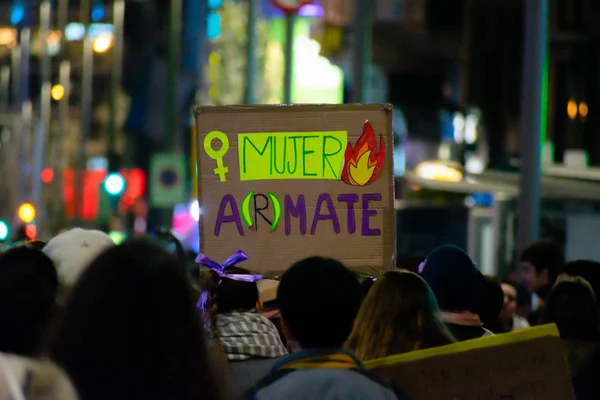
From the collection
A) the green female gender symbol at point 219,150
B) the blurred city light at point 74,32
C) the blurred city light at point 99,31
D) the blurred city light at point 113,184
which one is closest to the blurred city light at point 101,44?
the blurred city light at point 99,31

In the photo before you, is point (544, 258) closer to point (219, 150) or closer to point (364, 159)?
point (364, 159)

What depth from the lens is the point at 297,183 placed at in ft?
21.0

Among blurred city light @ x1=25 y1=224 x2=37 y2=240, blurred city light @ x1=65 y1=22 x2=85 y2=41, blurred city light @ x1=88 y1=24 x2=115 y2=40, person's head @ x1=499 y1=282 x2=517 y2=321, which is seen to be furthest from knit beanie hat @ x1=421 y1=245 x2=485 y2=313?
blurred city light @ x1=65 y1=22 x2=85 y2=41

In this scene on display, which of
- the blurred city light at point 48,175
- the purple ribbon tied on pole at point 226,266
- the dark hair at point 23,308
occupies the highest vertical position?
the dark hair at point 23,308

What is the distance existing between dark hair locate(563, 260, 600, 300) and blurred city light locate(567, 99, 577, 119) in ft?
55.5

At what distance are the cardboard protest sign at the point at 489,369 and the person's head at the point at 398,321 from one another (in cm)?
28

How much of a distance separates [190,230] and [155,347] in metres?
33.6

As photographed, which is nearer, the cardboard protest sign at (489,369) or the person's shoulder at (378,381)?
the person's shoulder at (378,381)

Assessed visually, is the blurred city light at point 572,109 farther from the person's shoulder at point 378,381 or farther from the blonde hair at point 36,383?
the blonde hair at point 36,383

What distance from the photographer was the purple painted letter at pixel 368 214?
6285mm

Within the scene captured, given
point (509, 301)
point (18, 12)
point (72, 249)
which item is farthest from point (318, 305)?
point (18, 12)

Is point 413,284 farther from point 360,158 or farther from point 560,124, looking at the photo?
point 560,124

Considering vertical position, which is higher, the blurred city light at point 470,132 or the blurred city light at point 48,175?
the blurred city light at point 470,132

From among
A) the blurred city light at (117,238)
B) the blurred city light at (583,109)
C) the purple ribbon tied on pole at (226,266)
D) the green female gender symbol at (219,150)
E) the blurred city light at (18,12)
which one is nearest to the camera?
the blurred city light at (117,238)
